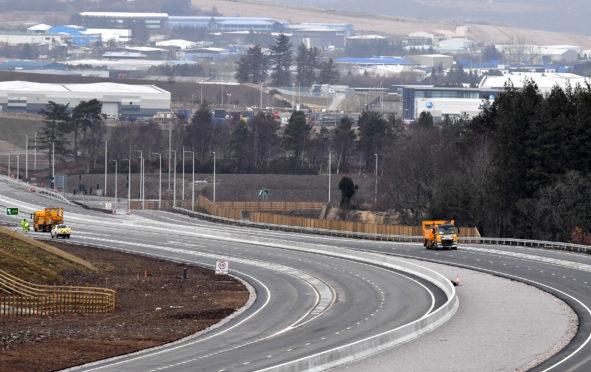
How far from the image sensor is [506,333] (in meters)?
59.8

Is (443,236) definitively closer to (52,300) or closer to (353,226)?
(353,226)

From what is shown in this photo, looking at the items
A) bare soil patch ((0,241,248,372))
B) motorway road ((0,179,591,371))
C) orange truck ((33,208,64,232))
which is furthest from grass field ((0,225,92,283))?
orange truck ((33,208,64,232))

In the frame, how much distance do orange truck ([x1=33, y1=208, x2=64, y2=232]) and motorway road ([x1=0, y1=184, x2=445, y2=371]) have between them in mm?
2064

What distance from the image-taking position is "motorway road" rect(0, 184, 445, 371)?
175ft

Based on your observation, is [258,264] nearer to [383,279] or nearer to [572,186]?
[383,279]

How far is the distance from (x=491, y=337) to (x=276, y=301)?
61.8 ft

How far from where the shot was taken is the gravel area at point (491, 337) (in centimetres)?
5147

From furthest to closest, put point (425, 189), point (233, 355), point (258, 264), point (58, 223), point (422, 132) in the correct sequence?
point (422, 132) < point (425, 189) < point (58, 223) < point (258, 264) < point (233, 355)

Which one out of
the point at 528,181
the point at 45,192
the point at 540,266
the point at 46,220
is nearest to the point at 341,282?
the point at 540,266

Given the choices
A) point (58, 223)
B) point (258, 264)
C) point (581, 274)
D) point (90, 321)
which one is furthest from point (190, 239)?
point (90, 321)

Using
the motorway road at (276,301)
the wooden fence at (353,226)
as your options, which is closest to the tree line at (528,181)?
the wooden fence at (353,226)

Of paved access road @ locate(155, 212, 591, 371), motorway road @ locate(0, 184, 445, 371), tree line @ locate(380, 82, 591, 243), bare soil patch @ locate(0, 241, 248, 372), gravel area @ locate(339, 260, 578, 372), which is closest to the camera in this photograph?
gravel area @ locate(339, 260, 578, 372)

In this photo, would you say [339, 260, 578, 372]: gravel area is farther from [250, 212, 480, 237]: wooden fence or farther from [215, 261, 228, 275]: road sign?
[250, 212, 480, 237]: wooden fence

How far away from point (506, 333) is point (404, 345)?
606 cm
